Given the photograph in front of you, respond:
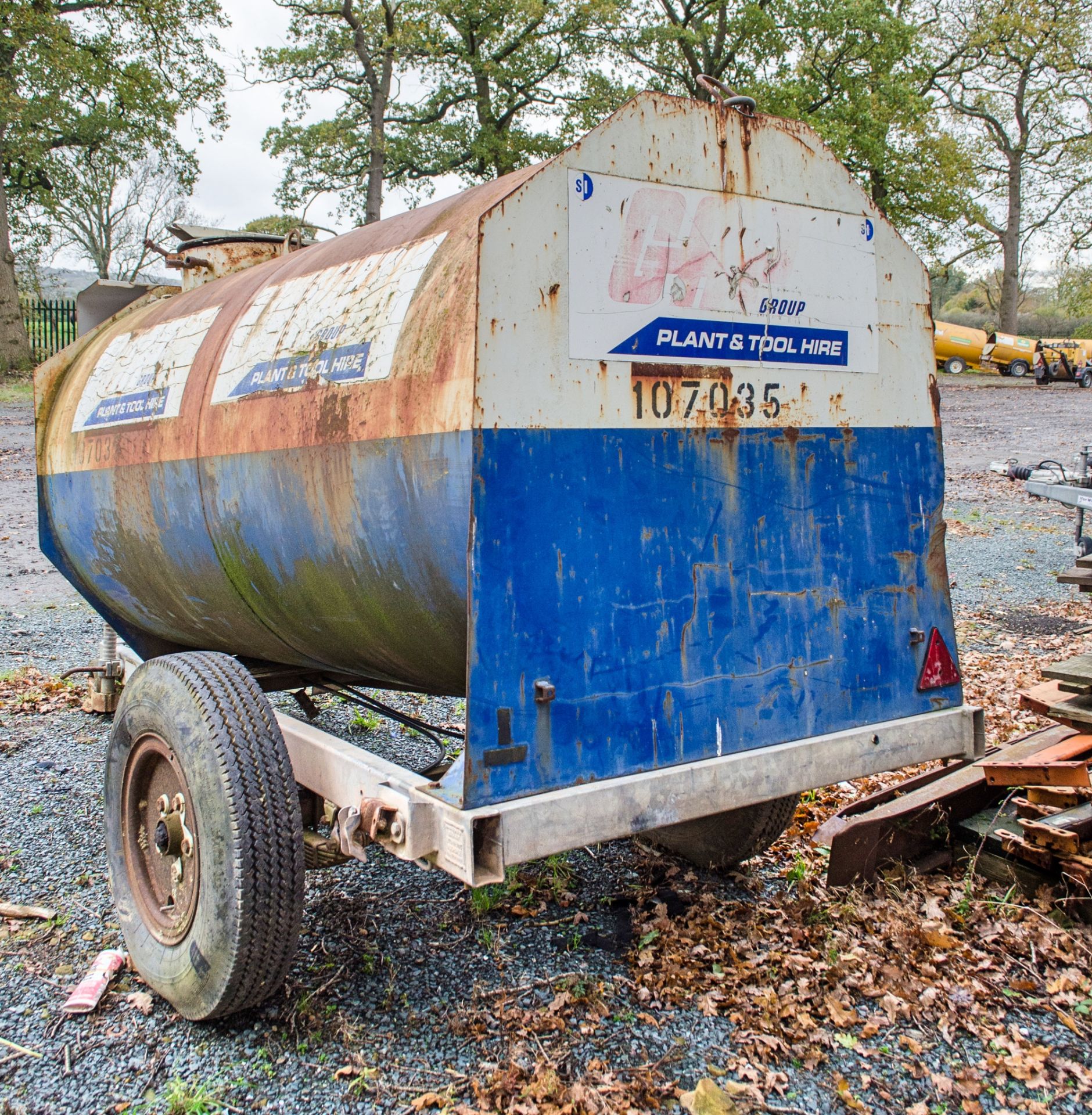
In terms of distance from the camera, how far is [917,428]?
3.35 meters

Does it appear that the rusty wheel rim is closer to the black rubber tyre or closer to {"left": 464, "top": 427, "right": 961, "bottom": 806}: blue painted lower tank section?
{"left": 464, "top": 427, "right": 961, "bottom": 806}: blue painted lower tank section

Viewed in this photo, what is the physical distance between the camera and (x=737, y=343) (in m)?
2.92

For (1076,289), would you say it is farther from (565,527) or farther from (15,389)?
(565,527)

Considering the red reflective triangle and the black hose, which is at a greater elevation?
the red reflective triangle

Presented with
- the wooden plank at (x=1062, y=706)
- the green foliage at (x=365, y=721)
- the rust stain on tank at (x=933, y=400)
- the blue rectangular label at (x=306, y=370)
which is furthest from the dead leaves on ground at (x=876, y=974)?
the green foliage at (x=365, y=721)

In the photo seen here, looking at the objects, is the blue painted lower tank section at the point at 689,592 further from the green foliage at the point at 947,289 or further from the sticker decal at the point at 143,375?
the green foliage at the point at 947,289

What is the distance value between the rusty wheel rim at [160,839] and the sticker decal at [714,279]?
1.83 meters

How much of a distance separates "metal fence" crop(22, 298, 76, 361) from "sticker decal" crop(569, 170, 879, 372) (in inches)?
973

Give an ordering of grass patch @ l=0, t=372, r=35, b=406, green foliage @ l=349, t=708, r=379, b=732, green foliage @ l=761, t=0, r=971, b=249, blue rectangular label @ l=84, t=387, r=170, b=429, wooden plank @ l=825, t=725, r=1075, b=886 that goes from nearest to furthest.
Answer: wooden plank @ l=825, t=725, r=1075, b=886
blue rectangular label @ l=84, t=387, r=170, b=429
green foliage @ l=349, t=708, r=379, b=732
grass patch @ l=0, t=372, r=35, b=406
green foliage @ l=761, t=0, r=971, b=249

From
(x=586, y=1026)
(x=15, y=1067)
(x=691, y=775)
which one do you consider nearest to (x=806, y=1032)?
(x=586, y=1026)

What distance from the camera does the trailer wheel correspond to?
2.73m

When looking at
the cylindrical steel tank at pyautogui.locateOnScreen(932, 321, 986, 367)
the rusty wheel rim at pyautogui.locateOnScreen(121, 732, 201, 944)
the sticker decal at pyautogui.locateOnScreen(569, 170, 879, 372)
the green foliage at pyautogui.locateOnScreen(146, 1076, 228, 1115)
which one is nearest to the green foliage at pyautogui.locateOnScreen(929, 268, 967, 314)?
the cylindrical steel tank at pyautogui.locateOnScreen(932, 321, 986, 367)

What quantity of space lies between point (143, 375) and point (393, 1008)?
2.71m

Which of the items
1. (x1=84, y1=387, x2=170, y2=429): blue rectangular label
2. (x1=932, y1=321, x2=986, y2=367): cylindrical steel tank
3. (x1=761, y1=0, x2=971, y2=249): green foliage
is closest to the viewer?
(x1=84, y1=387, x2=170, y2=429): blue rectangular label
